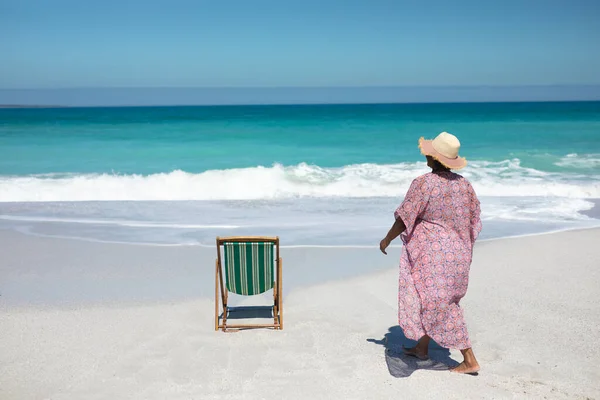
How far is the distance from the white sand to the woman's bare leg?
0.05 metres

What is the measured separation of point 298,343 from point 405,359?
2.61ft

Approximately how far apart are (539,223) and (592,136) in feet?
77.4

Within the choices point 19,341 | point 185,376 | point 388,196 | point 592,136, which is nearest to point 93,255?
point 19,341

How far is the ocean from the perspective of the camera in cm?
903

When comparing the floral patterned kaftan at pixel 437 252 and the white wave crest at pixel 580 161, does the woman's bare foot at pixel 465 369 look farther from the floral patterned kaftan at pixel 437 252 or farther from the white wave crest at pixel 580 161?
the white wave crest at pixel 580 161

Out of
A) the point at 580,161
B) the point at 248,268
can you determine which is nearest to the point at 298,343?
the point at 248,268

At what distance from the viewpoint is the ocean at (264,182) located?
9031mm

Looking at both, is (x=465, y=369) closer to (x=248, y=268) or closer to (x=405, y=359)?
(x=405, y=359)

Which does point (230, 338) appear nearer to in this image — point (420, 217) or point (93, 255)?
point (420, 217)

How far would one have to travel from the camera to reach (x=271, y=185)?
14922mm

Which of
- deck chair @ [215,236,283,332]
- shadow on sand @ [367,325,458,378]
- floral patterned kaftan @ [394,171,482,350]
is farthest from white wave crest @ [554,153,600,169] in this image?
floral patterned kaftan @ [394,171,482,350]

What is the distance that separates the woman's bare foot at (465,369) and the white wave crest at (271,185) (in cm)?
884

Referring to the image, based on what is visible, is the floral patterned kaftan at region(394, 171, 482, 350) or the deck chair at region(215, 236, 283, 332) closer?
the floral patterned kaftan at region(394, 171, 482, 350)

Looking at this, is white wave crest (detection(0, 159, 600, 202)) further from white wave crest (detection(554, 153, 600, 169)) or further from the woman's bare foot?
the woman's bare foot
